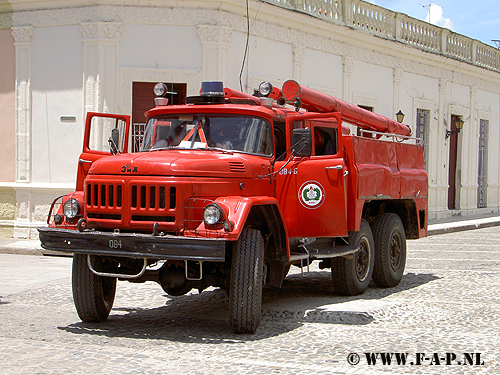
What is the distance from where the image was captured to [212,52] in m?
16.8

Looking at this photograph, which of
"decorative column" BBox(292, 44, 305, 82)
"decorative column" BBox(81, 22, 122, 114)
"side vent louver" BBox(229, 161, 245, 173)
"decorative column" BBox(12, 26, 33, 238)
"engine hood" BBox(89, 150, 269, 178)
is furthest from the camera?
"decorative column" BBox(292, 44, 305, 82)

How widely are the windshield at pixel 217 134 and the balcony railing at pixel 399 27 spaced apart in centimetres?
1024

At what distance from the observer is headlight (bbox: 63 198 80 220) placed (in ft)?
25.1

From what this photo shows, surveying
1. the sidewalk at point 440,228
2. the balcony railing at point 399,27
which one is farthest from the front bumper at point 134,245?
the balcony railing at point 399,27

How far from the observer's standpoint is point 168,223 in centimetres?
709

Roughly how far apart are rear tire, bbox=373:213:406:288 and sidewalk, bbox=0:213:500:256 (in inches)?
199

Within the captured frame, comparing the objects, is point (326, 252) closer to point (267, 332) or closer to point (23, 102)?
point (267, 332)

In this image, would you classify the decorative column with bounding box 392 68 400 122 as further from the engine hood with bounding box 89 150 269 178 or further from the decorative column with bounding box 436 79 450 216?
the engine hood with bounding box 89 150 269 178

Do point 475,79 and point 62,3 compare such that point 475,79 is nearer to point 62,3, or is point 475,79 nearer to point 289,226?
point 62,3

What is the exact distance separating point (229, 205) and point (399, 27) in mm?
18270

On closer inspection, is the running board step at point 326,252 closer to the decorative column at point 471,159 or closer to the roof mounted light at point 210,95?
the roof mounted light at point 210,95

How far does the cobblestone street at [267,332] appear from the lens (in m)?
6.18

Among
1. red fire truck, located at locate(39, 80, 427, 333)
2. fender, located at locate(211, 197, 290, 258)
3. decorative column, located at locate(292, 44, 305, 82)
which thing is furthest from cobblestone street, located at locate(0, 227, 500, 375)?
decorative column, located at locate(292, 44, 305, 82)

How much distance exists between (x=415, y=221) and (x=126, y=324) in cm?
551
